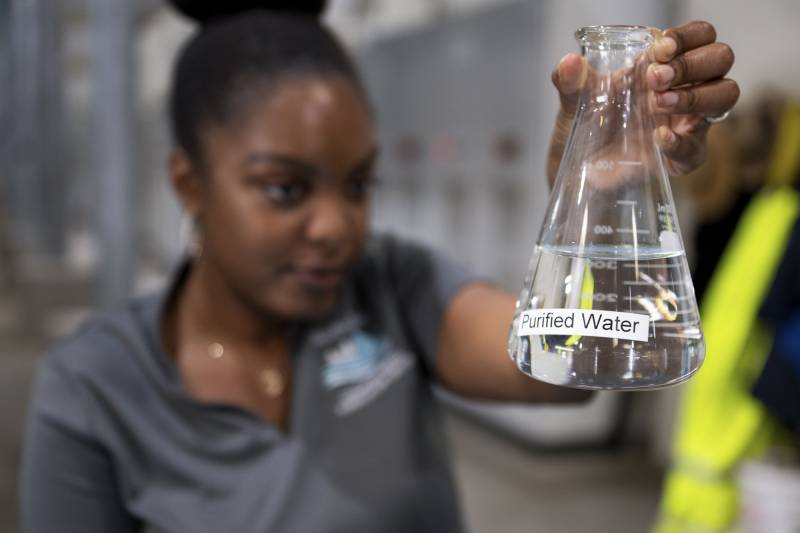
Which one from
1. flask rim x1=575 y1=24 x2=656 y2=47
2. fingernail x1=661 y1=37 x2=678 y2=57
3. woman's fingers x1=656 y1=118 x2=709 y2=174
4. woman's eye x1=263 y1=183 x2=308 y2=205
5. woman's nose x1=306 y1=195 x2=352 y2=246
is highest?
flask rim x1=575 y1=24 x2=656 y2=47

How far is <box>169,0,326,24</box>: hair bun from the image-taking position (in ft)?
3.24

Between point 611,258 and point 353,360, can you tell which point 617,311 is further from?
point 353,360

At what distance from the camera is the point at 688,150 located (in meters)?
0.45

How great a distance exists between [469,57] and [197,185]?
2249 millimetres

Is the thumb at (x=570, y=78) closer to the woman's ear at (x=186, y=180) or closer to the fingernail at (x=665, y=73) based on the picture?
the fingernail at (x=665, y=73)

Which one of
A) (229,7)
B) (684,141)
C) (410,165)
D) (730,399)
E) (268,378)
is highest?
(229,7)

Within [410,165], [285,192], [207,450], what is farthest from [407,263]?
[410,165]

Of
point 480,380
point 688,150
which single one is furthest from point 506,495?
point 688,150

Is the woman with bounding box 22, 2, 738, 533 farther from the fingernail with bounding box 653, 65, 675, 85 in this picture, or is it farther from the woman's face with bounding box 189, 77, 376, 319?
the fingernail with bounding box 653, 65, 675, 85

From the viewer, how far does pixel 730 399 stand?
1507 mm

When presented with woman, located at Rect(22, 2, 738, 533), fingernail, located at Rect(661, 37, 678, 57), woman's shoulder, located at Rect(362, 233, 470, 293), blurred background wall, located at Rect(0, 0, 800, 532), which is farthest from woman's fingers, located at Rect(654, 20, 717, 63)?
blurred background wall, located at Rect(0, 0, 800, 532)

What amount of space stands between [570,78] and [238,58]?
60cm

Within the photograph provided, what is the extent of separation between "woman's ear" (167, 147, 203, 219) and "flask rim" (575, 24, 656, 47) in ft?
2.06

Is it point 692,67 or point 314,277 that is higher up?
point 692,67
